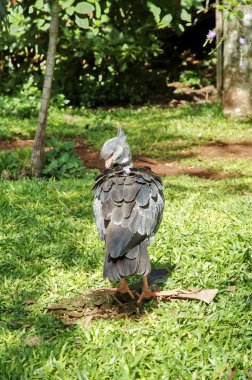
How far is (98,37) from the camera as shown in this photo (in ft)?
36.3

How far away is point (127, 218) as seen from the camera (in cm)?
367

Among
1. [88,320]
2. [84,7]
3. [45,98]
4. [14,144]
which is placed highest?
[84,7]

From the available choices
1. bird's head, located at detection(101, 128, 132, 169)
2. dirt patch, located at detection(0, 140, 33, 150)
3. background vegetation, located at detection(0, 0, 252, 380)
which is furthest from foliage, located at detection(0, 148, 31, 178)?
bird's head, located at detection(101, 128, 132, 169)

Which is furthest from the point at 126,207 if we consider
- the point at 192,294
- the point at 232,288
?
the point at 232,288

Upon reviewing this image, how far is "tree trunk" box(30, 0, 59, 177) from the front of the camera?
6.80 metres

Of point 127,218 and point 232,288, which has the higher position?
point 127,218

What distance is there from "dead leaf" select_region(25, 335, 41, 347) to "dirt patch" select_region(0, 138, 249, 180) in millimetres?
4318

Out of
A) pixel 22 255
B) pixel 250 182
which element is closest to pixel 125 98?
pixel 250 182

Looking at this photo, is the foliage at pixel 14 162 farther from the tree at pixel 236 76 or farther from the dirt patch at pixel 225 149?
the tree at pixel 236 76

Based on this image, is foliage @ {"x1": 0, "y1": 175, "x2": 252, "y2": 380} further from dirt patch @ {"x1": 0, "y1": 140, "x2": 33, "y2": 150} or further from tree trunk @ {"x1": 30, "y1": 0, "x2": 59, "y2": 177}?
dirt patch @ {"x1": 0, "y1": 140, "x2": 33, "y2": 150}

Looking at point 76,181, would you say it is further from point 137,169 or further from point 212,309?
point 212,309

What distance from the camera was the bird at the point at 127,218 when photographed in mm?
3449

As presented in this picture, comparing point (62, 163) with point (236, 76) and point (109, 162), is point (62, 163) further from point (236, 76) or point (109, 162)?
point (236, 76)

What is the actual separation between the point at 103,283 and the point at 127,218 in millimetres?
769
